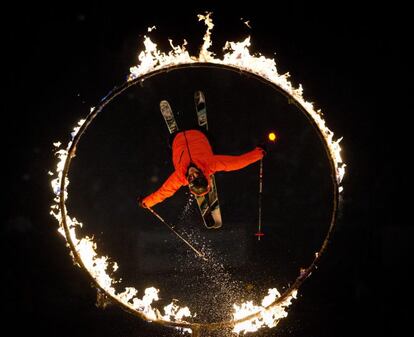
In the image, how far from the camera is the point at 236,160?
14.7ft

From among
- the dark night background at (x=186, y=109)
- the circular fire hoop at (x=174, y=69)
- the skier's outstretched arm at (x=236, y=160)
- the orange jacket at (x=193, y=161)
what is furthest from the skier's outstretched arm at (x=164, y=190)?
the circular fire hoop at (x=174, y=69)

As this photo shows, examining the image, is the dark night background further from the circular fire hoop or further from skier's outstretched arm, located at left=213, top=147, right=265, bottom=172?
the circular fire hoop

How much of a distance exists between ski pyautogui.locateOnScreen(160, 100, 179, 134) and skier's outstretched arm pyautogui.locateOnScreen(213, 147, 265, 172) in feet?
2.78

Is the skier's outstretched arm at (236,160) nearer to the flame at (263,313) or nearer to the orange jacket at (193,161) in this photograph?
the orange jacket at (193,161)

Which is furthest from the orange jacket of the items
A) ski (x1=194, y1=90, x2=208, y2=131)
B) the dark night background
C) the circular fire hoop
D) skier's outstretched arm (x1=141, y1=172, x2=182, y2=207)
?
the circular fire hoop

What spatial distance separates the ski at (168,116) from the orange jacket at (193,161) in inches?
17.1

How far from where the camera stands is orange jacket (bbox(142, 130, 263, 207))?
450cm

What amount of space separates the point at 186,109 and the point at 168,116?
1.25ft

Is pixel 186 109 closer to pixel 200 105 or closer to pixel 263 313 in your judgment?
pixel 200 105

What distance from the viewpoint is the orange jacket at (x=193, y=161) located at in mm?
4496

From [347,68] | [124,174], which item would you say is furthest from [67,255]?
[347,68]

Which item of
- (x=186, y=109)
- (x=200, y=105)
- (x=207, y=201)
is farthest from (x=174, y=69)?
(x=207, y=201)

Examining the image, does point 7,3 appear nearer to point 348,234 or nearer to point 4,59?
point 4,59

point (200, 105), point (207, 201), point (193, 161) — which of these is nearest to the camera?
point (193, 161)
